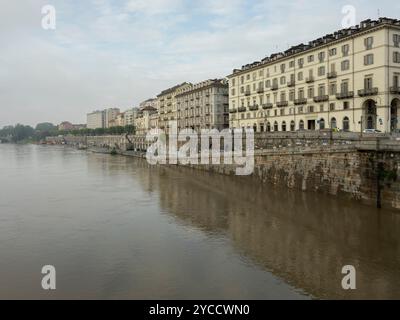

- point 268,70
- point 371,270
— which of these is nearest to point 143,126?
point 268,70

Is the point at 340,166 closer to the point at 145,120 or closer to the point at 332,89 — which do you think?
the point at 332,89

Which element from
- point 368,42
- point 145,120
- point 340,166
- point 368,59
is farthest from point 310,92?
point 145,120

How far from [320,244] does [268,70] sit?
4765cm

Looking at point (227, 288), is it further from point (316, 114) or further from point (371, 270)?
point (316, 114)

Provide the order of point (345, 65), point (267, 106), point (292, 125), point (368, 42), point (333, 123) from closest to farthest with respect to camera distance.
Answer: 1. point (368, 42)
2. point (345, 65)
3. point (333, 123)
4. point (292, 125)
5. point (267, 106)

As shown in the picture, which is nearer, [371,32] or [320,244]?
[320,244]

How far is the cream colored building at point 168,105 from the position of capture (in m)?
107

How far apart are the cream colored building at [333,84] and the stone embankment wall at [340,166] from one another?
4904 millimetres

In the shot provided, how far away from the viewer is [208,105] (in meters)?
86.3

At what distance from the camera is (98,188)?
4575 cm

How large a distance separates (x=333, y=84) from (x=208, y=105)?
37.4 m

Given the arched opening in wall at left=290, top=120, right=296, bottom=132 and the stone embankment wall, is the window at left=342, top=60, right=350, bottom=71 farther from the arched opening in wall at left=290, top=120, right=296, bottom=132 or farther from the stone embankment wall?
the arched opening in wall at left=290, top=120, right=296, bottom=132

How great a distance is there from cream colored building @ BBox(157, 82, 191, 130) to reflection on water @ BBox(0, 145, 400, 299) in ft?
224

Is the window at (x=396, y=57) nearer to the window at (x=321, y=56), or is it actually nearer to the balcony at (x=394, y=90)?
the balcony at (x=394, y=90)
